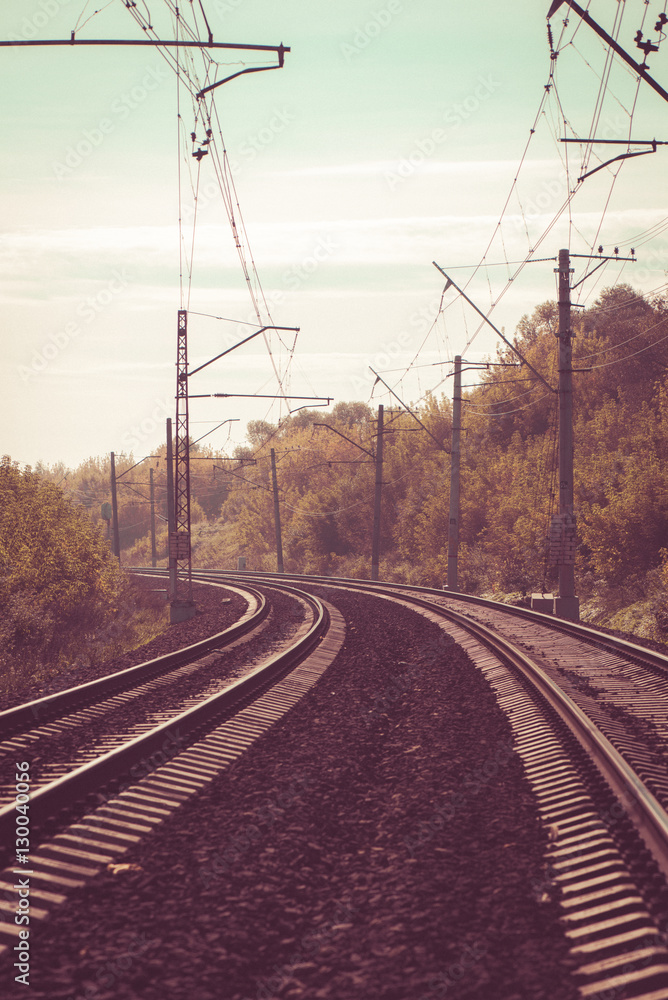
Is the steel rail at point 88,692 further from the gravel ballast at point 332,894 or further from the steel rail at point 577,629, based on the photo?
the steel rail at point 577,629

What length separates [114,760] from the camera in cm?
669

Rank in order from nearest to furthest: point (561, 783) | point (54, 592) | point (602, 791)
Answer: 1. point (602, 791)
2. point (561, 783)
3. point (54, 592)

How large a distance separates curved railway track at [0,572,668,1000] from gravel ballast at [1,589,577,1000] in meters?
0.18

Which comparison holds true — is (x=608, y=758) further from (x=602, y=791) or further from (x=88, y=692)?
(x=88, y=692)

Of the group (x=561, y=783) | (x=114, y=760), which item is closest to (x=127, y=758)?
(x=114, y=760)

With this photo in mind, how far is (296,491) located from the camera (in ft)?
274

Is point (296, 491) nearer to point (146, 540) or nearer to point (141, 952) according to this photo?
point (146, 540)

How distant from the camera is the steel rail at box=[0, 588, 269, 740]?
9375mm

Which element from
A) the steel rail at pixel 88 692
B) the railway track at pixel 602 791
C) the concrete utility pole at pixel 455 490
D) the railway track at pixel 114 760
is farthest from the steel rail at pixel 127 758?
the concrete utility pole at pixel 455 490

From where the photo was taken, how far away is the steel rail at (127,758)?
5590mm

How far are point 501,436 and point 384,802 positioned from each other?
193 feet

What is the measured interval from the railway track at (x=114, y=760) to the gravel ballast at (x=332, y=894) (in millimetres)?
223

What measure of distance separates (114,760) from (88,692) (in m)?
4.68

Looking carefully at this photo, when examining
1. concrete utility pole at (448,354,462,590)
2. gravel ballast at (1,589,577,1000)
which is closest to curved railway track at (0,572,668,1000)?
gravel ballast at (1,589,577,1000)
